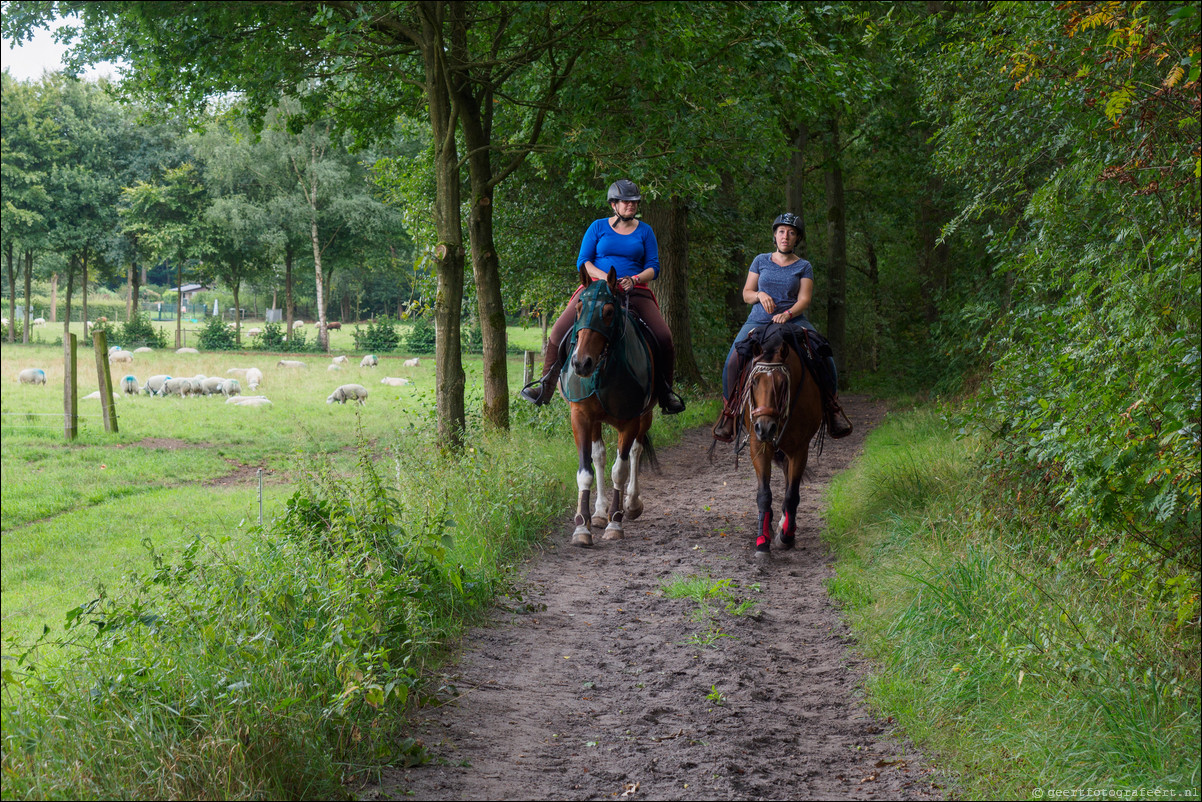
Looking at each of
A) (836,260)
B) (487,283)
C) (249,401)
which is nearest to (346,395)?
(249,401)

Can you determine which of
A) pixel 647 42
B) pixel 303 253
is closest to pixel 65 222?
pixel 303 253

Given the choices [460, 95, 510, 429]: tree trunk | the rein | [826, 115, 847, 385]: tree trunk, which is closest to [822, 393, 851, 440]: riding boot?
the rein

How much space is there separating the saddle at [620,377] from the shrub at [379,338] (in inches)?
1701

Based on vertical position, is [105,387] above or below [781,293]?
A: below

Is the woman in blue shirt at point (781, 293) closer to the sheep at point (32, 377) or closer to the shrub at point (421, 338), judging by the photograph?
the sheep at point (32, 377)

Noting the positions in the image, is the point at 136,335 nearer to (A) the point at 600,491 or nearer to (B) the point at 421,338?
(B) the point at 421,338

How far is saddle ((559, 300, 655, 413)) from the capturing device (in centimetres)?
840

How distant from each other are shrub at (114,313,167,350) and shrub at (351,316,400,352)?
9.82 meters

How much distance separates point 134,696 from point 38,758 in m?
0.49

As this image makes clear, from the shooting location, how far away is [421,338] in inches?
1939

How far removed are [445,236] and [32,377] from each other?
69.8 feet

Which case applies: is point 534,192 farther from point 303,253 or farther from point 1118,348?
point 303,253

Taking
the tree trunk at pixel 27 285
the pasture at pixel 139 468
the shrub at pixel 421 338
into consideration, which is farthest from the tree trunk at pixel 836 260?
the tree trunk at pixel 27 285

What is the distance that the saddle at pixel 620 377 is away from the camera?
8.40 m
